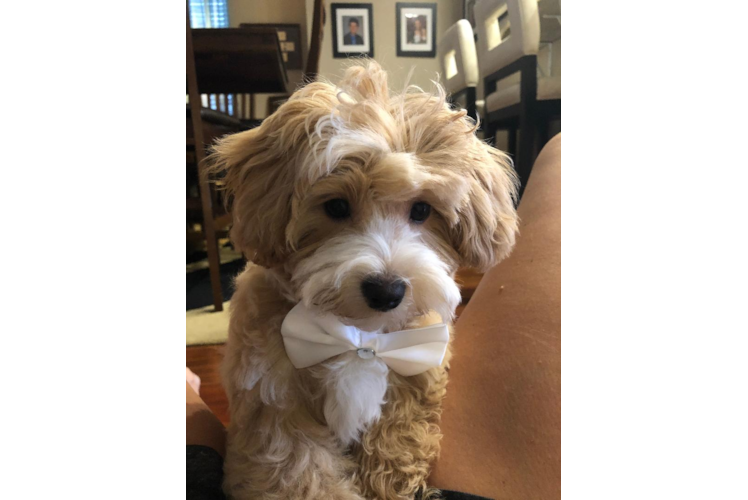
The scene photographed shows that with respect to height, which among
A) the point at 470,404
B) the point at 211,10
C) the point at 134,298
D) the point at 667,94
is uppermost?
the point at 211,10

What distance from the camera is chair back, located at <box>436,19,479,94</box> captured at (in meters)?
3.62

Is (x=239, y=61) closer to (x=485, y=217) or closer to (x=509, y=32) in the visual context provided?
(x=509, y=32)

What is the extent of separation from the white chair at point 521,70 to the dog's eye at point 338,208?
1684mm

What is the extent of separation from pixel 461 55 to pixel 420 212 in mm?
3198

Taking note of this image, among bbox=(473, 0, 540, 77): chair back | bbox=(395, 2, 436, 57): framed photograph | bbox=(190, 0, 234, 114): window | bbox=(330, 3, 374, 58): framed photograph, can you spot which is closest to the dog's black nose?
bbox=(473, 0, 540, 77): chair back

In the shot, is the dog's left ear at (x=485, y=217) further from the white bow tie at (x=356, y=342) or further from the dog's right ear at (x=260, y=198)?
the dog's right ear at (x=260, y=198)

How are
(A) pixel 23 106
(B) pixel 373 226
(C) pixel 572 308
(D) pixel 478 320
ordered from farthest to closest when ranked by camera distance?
(D) pixel 478 320 → (B) pixel 373 226 → (C) pixel 572 308 → (A) pixel 23 106

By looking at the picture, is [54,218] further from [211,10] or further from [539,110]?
[211,10]

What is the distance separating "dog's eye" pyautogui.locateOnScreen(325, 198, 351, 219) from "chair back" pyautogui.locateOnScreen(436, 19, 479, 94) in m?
2.93

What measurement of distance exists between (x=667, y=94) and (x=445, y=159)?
55 cm

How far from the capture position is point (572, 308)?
Result: 48 cm

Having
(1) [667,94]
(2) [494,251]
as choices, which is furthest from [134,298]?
(2) [494,251]

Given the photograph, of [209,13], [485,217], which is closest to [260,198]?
[485,217]

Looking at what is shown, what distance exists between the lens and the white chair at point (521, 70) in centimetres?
254
